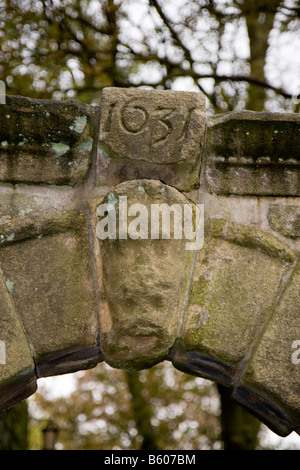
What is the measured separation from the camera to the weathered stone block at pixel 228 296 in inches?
90.4

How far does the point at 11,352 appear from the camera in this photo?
86.5 inches

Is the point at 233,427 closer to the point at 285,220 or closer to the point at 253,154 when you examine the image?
the point at 285,220

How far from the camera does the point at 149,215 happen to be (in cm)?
220

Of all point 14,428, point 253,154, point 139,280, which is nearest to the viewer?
point 139,280

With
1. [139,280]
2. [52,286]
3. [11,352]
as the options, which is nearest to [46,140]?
[52,286]

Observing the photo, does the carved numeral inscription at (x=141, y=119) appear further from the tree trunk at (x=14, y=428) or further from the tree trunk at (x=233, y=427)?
the tree trunk at (x=233, y=427)

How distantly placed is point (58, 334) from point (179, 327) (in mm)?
447

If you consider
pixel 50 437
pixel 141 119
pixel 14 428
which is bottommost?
pixel 50 437

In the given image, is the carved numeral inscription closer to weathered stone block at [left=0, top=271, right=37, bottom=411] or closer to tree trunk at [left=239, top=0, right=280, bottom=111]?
weathered stone block at [left=0, top=271, right=37, bottom=411]

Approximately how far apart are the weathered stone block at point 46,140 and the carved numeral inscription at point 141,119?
116 mm

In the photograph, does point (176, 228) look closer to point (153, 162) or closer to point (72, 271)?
point (153, 162)

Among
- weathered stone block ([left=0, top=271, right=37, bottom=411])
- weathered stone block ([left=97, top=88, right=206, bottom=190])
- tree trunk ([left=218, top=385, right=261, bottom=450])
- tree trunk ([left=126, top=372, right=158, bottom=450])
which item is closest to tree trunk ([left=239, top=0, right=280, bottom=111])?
tree trunk ([left=218, top=385, right=261, bottom=450])

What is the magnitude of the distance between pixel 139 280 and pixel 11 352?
0.53 meters

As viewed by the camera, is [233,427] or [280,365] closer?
[280,365]
